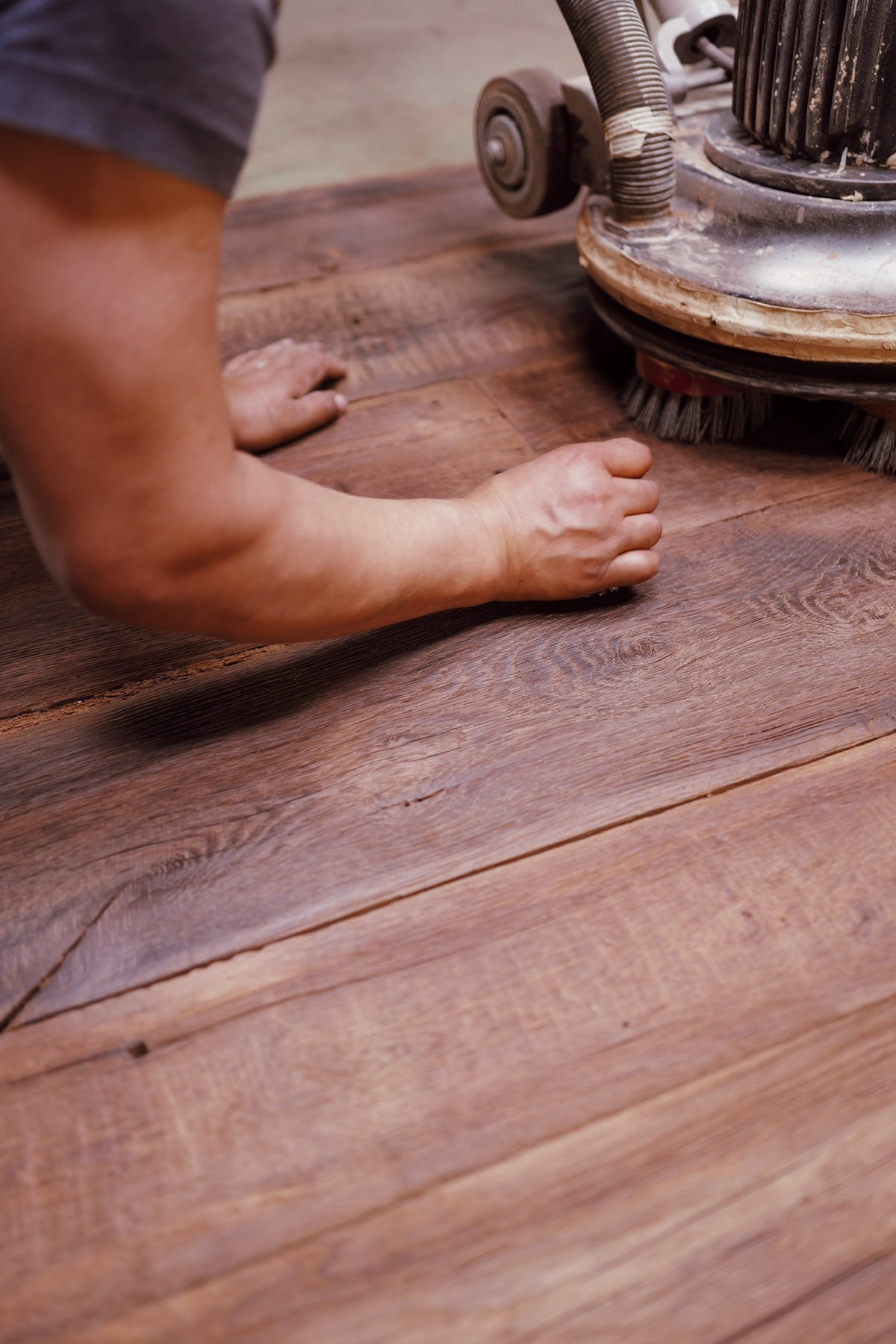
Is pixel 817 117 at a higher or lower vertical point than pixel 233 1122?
higher

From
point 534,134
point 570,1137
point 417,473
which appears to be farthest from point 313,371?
point 570,1137

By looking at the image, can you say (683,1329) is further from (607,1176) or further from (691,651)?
(691,651)

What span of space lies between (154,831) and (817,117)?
728 mm

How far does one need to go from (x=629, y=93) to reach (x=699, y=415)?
263mm

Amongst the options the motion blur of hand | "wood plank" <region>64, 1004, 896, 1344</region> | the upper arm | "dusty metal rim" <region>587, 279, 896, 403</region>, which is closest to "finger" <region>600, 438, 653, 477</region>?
the motion blur of hand

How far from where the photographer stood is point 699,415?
931mm

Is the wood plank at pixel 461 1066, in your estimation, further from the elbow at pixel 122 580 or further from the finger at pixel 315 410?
the finger at pixel 315 410

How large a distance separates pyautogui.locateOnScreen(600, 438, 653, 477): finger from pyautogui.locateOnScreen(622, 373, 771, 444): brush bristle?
0.52 feet

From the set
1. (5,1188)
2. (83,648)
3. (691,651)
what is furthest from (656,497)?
(5,1188)

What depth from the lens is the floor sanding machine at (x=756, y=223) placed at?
0.79m

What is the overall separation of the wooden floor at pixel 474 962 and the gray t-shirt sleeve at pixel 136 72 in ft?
1.22

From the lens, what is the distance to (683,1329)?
0.44 metres

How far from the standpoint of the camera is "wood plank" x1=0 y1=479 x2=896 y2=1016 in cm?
60

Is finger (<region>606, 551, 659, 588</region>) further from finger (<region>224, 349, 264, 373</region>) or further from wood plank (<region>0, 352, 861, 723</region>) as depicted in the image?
finger (<region>224, 349, 264, 373</region>)
